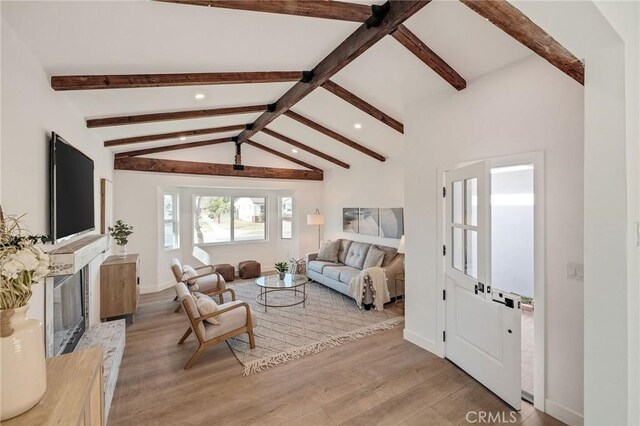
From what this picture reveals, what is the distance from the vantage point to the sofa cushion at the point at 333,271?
17.0ft

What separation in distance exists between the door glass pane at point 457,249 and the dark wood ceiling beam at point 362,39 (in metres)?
1.94

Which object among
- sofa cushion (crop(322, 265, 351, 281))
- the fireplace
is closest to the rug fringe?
sofa cushion (crop(322, 265, 351, 281))

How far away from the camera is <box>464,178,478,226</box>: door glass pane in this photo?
2.55 metres

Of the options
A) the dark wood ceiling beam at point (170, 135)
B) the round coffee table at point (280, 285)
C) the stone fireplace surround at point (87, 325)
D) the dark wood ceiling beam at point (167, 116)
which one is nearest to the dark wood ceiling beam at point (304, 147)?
the dark wood ceiling beam at point (170, 135)

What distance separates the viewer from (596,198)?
140 cm

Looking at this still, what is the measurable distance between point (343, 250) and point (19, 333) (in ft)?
17.7

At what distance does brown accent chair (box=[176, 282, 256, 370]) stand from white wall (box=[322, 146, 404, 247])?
323 centimetres

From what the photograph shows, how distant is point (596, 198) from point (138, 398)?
11.6ft

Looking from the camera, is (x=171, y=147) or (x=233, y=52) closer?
(x=233, y=52)

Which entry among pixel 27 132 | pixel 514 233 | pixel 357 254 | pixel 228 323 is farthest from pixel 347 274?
pixel 27 132

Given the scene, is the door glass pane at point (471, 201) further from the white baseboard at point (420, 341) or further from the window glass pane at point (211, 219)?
the window glass pane at point (211, 219)

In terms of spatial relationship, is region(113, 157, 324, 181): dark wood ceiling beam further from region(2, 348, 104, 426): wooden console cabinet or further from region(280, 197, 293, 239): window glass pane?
region(2, 348, 104, 426): wooden console cabinet

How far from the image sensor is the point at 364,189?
616cm

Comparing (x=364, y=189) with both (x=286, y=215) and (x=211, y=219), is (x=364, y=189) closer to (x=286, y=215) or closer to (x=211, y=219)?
(x=286, y=215)
